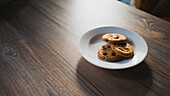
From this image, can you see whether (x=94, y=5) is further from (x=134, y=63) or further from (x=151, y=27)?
(x=134, y=63)

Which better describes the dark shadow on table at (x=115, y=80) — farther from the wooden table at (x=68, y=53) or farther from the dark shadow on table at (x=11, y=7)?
the dark shadow on table at (x=11, y=7)

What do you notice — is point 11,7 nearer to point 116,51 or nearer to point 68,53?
point 68,53

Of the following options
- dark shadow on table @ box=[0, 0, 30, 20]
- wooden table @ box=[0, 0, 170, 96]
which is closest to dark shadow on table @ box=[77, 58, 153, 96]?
wooden table @ box=[0, 0, 170, 96]

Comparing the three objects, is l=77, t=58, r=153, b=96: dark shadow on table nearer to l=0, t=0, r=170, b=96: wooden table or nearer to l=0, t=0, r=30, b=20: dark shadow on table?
l=0, t=0, r=170, b=96: wooden table

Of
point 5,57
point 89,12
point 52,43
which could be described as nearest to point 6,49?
point 5,57

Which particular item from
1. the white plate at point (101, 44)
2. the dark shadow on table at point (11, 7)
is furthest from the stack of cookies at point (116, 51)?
the dark shadow on table at point (11, 7)

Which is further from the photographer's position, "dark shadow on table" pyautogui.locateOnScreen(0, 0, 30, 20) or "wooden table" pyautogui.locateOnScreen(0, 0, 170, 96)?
"dark shadow on table" pyautogui.locateOnScreen(0, 0, 30, 20)
